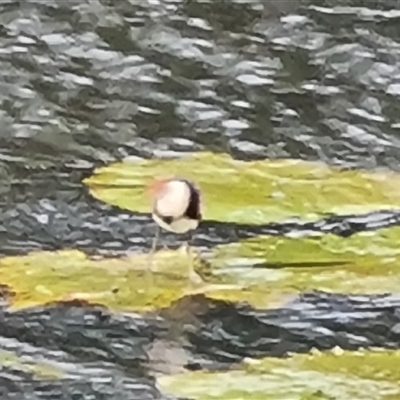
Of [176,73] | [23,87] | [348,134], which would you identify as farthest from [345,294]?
[23,87]

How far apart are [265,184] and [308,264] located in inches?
3.5

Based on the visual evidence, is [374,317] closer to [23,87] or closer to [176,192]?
[176,192]

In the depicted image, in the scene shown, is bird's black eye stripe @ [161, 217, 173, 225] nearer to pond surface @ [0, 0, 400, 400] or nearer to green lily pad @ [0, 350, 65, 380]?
pond surface @ [0, 0, 400, 400]

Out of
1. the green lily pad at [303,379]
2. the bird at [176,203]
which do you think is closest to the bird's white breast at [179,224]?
the bird at [176,203]

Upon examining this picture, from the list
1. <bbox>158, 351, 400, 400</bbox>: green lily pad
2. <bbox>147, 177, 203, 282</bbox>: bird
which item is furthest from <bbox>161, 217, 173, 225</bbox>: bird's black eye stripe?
<bbox>158, 351, 400, 400</bbox>: green lily pad

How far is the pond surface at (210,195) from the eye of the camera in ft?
2.63

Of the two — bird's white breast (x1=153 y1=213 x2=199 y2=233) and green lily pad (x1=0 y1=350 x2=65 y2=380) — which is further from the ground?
bird's white breast (x1=153 y1=213 x2=199 y2=233)

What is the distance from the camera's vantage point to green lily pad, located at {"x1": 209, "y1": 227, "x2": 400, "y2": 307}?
2.68ft

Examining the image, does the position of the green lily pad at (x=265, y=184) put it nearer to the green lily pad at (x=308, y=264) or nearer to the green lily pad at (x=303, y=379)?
the green lily pad at (x=308, y=264)

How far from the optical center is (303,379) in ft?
2.73

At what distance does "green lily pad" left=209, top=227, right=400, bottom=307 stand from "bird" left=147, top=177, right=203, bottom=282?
42 mm

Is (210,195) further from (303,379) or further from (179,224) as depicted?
(303,379)

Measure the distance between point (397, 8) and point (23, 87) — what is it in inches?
14.3

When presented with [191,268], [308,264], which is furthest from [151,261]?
[308,264]
